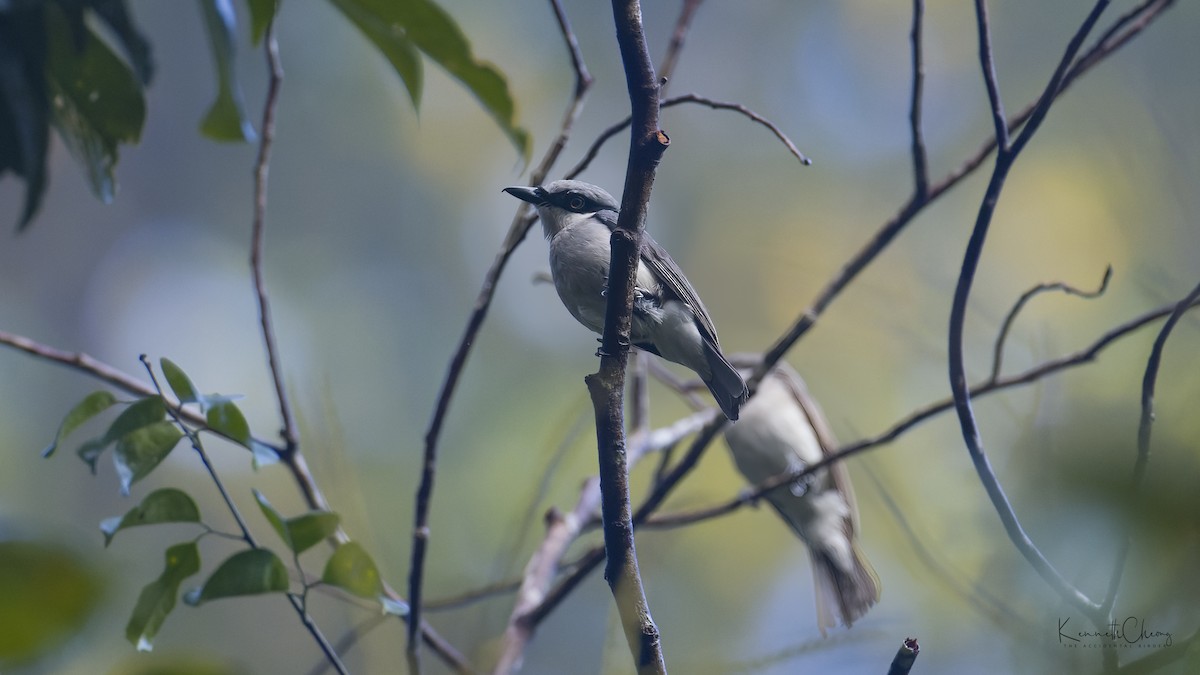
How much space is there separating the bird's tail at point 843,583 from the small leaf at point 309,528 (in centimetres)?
237

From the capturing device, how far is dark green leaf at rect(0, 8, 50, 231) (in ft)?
2.40

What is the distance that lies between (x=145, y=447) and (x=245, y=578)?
7.9 inches

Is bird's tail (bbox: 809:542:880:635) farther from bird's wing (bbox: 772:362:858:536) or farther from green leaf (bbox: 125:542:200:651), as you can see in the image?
green leaf (bbox: 125:542:200:651)

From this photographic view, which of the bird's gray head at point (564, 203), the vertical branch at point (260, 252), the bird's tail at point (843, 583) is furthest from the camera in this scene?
the bird's tail at point (843, 583)

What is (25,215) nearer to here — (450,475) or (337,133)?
(450,475)

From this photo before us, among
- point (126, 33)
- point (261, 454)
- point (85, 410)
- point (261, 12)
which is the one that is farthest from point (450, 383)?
point (126, 33)

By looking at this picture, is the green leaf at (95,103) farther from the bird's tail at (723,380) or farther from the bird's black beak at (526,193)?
the bird's tail at (723,380)

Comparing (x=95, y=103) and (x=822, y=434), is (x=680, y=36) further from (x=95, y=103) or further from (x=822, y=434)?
(x=822, y=434)

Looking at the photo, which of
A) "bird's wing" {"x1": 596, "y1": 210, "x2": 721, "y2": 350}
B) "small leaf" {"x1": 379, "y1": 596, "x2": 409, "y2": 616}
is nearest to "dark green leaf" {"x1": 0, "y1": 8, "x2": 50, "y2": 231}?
"small leaf" {"x1": 379, "y1": 596, "x2": 409, "y2": 616}

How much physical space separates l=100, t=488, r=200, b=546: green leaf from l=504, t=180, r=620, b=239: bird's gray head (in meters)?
0.91

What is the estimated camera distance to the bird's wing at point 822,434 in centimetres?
336

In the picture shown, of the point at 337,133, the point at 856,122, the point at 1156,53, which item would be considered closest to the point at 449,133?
the point at 337,133

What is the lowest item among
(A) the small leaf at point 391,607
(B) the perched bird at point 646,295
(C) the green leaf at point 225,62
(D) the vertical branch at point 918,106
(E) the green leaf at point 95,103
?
(A) the small leaf at point 391,607

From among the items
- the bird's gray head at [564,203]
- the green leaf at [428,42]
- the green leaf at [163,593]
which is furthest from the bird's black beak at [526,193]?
the green leaf at [163,593]
